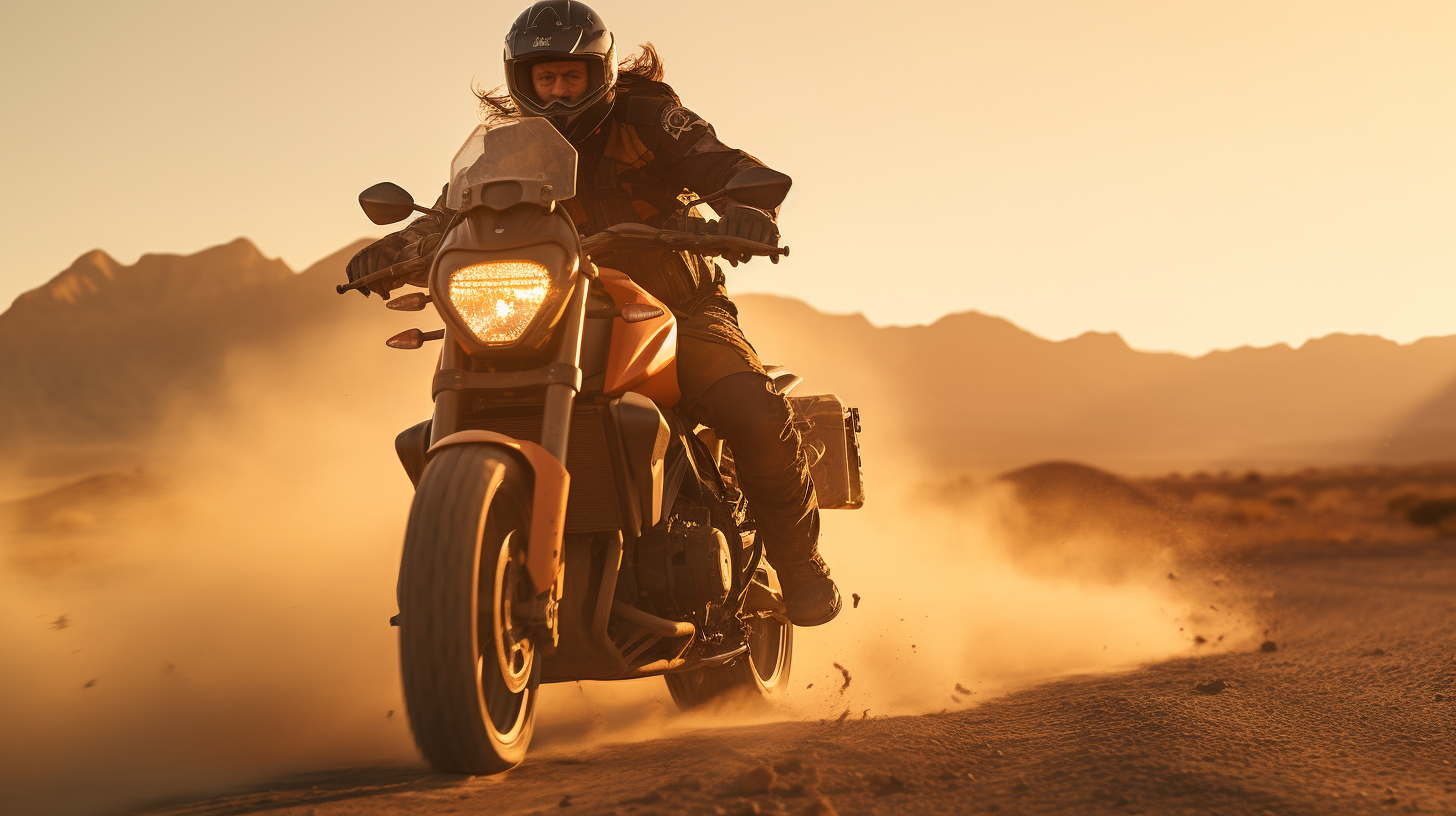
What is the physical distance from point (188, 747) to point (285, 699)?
99cm

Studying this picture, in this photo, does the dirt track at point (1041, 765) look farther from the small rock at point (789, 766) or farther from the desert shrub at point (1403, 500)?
the desert shrub at point (1403, 500)

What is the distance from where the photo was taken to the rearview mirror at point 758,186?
3980mm

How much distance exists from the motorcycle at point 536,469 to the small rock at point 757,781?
29.7 inches

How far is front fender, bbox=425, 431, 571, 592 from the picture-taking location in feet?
11.8

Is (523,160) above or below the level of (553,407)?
above

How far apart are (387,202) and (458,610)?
5.48 ft

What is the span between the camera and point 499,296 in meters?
3.76

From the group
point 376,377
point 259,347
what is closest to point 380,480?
point 376,377

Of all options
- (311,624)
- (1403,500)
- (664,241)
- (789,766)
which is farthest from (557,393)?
(1403,500)

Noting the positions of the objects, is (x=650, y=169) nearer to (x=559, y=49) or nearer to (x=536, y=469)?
(x=559, y=49)

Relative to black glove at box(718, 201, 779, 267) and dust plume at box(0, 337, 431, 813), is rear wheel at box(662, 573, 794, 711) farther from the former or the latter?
black glove at box(718, 201, 779, 267)

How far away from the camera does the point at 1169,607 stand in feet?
35.4

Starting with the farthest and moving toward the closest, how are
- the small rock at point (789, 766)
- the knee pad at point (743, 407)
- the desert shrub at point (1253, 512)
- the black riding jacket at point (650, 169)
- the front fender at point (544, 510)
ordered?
the desert shrub at point (1253, 512)
the black riding jacket at point (650, 169)
the knee pad at point (743, 407)
the front fender at point (544, 510)
the small rock at point (789, 766)

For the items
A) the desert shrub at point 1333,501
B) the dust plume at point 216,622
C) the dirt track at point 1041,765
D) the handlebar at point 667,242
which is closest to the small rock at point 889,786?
the dirt track at point 1041,765
